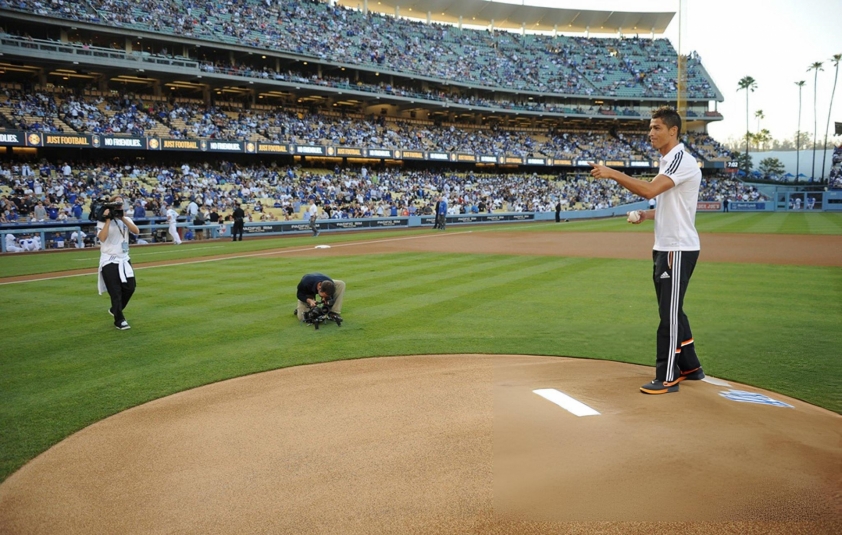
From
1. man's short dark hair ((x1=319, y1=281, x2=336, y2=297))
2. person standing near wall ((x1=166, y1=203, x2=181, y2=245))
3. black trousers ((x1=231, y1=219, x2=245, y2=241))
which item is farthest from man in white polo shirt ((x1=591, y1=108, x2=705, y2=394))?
person standing near wall ((x1=166, y1=203, x2=181, y2=245))

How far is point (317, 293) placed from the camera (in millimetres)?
9148

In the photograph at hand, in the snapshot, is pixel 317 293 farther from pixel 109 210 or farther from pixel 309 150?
pixel 309 150

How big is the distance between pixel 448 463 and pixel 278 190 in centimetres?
3804

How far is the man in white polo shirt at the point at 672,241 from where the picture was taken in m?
5.01

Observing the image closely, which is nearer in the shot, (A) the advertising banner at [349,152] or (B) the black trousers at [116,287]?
(B) the black trousers at [116,287]

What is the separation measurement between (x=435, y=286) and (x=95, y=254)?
16.7 m

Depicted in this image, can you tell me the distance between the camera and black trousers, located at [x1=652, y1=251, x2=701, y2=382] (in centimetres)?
505

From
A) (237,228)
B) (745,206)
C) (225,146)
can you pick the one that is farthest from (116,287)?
(745,206)

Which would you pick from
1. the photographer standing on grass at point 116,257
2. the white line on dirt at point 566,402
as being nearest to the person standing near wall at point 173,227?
the photographer standing on grass at point 116,257

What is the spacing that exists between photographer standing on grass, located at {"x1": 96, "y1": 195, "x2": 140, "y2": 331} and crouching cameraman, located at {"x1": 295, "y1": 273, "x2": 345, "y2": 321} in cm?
276

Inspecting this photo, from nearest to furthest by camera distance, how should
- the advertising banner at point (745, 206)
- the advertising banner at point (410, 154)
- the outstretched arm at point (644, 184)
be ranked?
the outstretched arm at point (644, 184) → the advertising banner at point (410, 154) → the advertising banner at point (745, 206)

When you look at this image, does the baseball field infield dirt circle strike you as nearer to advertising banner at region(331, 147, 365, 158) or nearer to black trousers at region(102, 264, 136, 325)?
black trousers at region(102, 264, 136, 325)

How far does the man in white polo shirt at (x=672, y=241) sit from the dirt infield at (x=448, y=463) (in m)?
Answer: 0.36

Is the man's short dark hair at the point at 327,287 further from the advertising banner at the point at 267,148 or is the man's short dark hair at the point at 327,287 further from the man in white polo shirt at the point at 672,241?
the advertising banner at the point at 267,148
